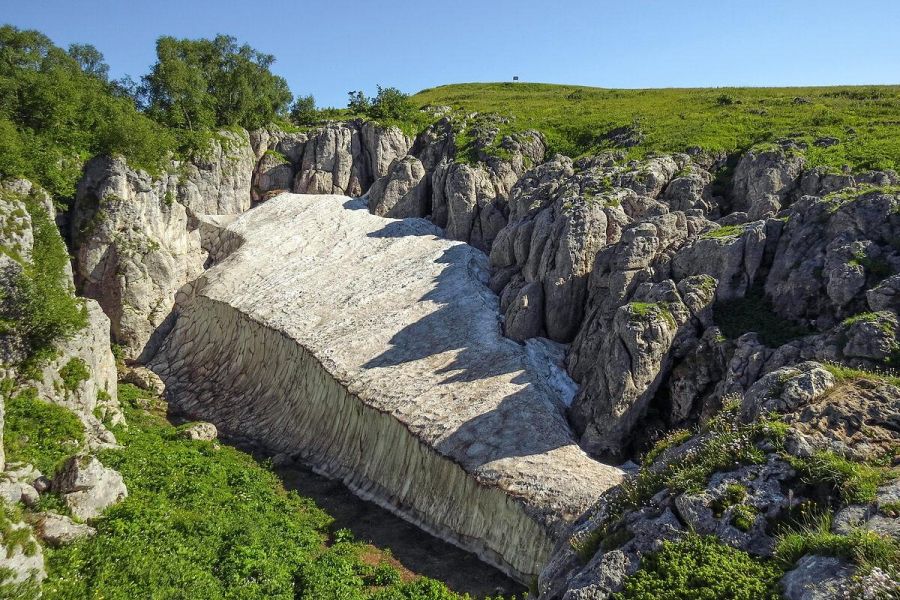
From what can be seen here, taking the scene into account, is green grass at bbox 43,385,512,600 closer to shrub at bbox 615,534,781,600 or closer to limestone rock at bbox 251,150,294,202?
shrub at bbox 615,534,781,600

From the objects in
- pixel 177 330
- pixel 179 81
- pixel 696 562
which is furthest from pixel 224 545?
pixel 179 81

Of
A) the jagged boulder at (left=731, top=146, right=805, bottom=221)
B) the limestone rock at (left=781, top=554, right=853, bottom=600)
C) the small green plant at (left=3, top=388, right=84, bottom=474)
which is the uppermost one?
the jagged boulder at (left=731, top=146, right=805, bottom=221)

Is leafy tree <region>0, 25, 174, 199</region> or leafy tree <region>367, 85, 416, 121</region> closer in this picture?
leafy tree <region>0, 25, 174, 199</region>

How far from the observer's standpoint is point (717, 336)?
1150 inches

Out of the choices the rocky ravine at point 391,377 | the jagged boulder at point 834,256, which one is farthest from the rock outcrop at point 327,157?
the jagged boulder at point 834,256

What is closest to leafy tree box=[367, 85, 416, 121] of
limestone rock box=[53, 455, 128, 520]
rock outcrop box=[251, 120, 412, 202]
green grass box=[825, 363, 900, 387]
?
rock outcrop box=[251, 120, 412, 202]

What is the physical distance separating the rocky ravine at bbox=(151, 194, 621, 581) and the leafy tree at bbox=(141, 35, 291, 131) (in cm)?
1596

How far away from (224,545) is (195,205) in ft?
152

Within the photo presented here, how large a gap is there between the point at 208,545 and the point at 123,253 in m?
34.5

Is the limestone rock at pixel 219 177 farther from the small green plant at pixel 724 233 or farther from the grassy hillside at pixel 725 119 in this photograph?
the small green plant at pixel 724 233

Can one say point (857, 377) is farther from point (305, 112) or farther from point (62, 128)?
point (305, 112)

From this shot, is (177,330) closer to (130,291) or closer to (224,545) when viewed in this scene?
(130,291)

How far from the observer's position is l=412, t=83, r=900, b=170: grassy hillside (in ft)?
152

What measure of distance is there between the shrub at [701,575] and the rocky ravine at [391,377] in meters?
13.9
